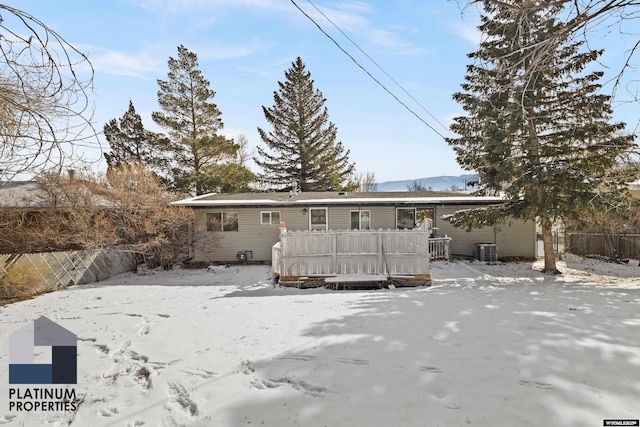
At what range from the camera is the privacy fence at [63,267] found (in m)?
8.84

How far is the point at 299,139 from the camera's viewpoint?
26688 mm

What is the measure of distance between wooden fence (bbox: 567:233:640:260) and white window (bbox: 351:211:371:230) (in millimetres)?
10030

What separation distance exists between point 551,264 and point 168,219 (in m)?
13.6

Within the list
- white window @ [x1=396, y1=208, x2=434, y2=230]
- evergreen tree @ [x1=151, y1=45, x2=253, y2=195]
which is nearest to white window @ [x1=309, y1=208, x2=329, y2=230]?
white window @ [x1=396, y1=208, x2=434, y2=230]

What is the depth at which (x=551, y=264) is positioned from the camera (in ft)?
36.6

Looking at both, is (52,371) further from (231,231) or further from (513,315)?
(231,231)

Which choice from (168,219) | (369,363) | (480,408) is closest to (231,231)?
(168,219)

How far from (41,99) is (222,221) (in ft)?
40.6

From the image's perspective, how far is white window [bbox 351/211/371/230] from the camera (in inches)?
570

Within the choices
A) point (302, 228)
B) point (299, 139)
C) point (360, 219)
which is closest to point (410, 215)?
point (360, 219)

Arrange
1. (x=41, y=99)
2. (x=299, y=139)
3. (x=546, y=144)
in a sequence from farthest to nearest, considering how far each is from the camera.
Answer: (x=299, y=139)
(x=546, y=144)
(x=41, y=99)

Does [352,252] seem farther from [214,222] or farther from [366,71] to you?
[214,222]

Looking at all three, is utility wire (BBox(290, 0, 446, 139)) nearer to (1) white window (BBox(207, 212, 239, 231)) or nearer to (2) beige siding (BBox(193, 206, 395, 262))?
(2) beige siding (BBox(193, 206, 395, 262))

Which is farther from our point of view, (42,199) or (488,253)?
(488,253)
